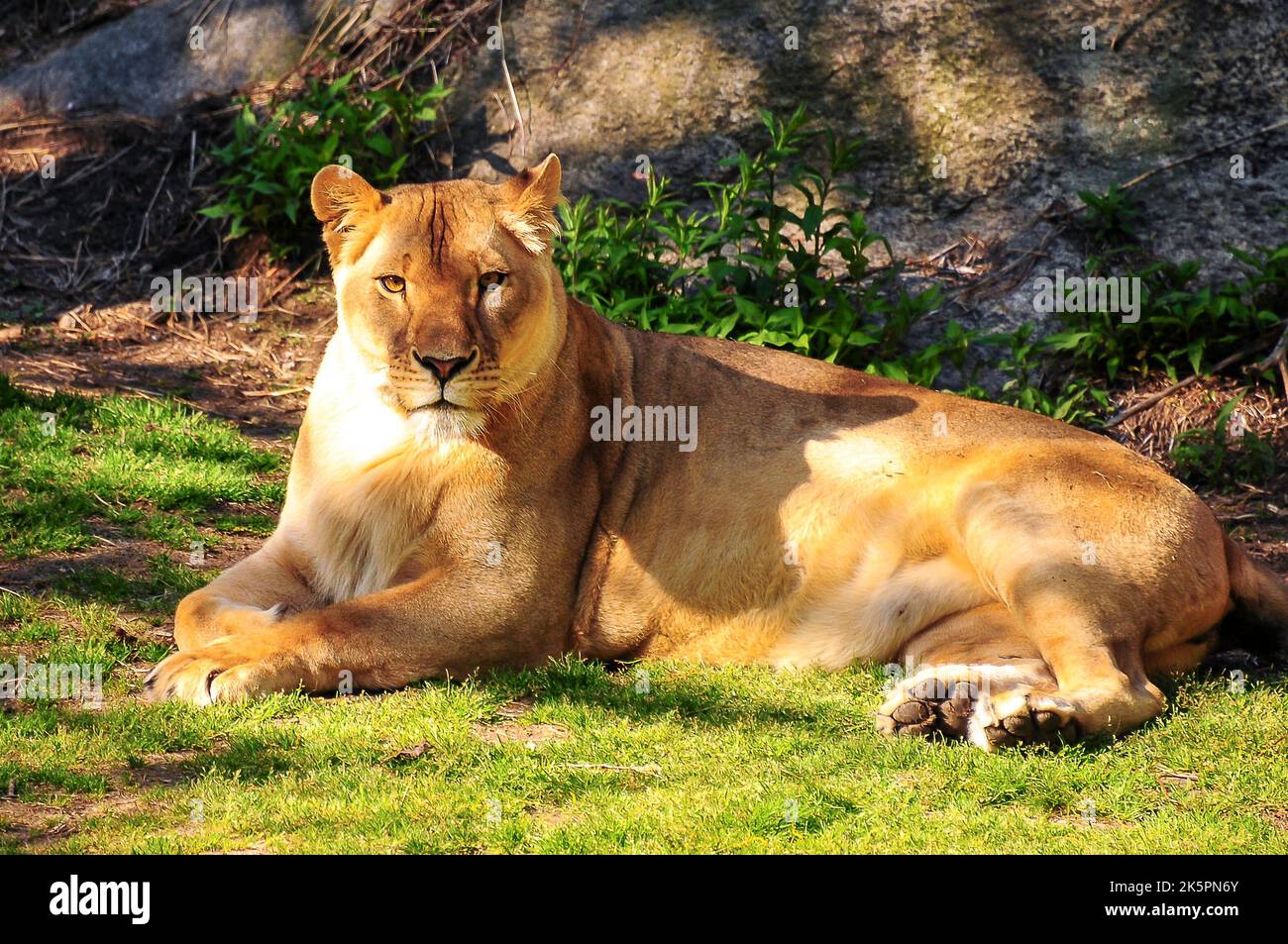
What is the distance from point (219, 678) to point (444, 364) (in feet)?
4.18

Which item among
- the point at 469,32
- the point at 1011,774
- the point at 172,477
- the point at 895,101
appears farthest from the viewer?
the point at 469,32

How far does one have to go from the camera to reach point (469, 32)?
10.7 metres

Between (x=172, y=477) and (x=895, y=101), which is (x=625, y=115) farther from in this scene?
(x=172, y=477)

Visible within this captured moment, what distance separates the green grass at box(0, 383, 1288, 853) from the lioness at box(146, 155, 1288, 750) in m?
0.15

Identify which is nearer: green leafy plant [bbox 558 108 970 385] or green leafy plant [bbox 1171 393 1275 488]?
green leafy plant [bbox 1171 393 1275 488]

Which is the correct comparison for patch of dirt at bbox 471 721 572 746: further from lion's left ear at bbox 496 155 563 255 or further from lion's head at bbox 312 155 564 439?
lion's left ear at bbox 496 155 563 255

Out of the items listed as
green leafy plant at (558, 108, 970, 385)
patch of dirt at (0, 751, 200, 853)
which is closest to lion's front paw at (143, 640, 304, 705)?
patch of dirt at (0, 751, 200, 853)

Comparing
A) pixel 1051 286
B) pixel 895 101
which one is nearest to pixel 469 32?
pixel 895 101

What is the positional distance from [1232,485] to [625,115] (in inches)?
181

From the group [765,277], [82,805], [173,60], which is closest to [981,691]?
[82,805]

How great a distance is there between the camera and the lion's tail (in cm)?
559

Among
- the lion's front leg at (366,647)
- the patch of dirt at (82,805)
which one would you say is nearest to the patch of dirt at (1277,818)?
the lion's front leg at (366,647)

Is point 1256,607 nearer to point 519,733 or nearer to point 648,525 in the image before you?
point 648,525

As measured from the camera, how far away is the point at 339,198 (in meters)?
5.38
